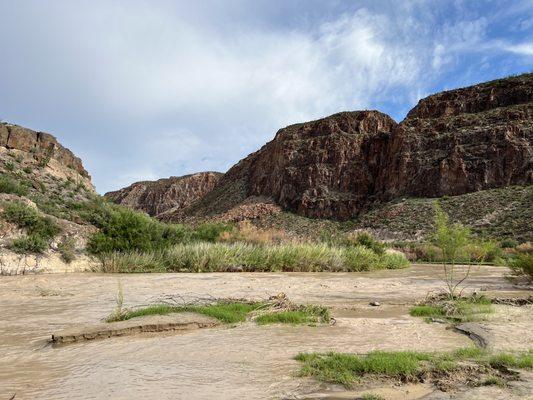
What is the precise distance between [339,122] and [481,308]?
287ft

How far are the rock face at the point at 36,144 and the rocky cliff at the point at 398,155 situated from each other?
5266cm

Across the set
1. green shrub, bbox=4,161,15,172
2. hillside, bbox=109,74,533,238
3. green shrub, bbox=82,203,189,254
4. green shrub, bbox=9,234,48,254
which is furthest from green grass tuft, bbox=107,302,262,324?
hillside, bbox=109,74,533,238

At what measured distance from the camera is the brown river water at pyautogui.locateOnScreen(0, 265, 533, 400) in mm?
4281

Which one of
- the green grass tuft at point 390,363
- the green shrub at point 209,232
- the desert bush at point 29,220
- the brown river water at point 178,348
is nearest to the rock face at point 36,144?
the green shrub at point 209,232

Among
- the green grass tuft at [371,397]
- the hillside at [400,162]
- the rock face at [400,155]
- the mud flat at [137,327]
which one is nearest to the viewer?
the green grass tuft at [371,397]

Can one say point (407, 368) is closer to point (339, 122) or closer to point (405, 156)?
point (405, 156)

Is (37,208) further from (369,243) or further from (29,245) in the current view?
(369,243)

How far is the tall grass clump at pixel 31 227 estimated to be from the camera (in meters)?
15.6

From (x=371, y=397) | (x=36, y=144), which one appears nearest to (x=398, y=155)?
(x=36, y=144)

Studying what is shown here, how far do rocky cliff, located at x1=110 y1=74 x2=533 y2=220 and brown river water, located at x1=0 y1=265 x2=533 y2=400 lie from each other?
Answer: 61036 mm

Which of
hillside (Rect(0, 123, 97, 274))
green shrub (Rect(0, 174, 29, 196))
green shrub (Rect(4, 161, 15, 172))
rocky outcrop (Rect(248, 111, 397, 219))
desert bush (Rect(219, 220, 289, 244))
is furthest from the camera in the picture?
rocky outcrop (Rect(248, 111, 397, 219))

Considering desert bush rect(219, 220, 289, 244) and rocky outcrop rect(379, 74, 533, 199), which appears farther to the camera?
rocky outcrop rect(379, 74, 533, 199)

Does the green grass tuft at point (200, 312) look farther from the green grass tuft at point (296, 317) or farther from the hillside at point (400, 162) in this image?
the hillside at point (400, 162)

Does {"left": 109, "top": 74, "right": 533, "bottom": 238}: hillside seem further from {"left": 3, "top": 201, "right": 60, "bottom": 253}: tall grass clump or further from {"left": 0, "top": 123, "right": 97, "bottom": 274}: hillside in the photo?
{"left": 3, "top": 201, "right": 60, "bottom": 253}: tall grass clump
